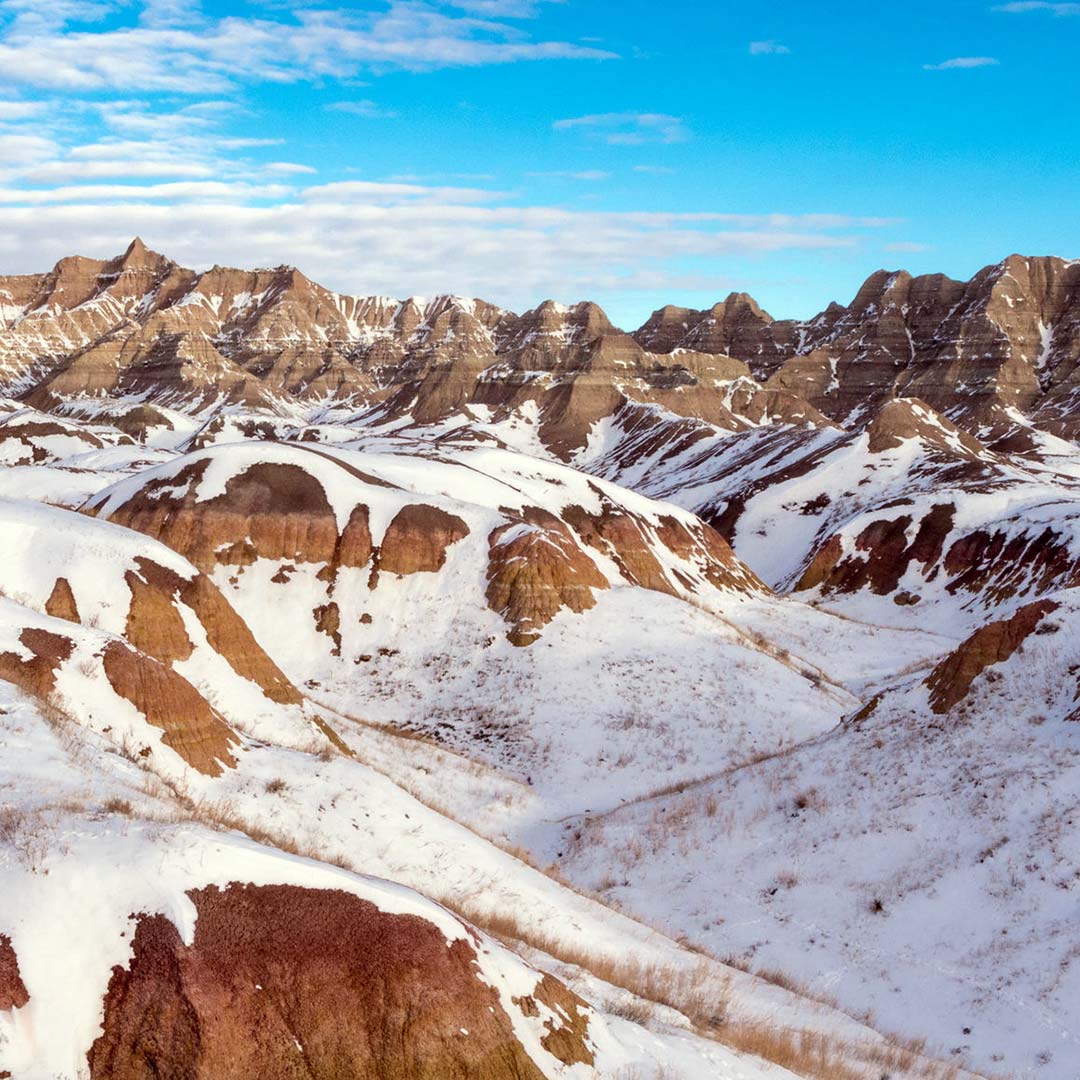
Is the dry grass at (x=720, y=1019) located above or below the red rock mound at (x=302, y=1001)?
below

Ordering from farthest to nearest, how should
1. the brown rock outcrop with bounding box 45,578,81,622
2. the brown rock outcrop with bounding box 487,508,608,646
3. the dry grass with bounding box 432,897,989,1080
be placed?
the brown rock outcrop with bounding box 487,508,608,646 < the brown rock outcrop with bounding box 45,578,81,622 < the dry grass with bounding box 432,897,989,1080

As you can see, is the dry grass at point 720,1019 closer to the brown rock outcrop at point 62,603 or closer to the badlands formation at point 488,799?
the badlands formation at point 488,799

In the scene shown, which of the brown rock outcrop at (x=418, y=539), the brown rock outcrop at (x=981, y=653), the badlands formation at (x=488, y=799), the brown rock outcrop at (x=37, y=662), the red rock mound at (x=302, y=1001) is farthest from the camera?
the brown rock outcrop at (x=418, y=539)

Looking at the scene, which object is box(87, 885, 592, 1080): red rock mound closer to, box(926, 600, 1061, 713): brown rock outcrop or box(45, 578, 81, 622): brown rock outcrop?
box(45, 578, 81, 622): brown rock outcrop

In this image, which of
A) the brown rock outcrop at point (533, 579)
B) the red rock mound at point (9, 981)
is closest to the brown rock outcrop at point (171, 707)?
the red rock mound at point (9, 981)

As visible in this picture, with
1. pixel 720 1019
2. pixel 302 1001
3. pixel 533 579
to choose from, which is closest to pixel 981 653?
pixel 720 1019

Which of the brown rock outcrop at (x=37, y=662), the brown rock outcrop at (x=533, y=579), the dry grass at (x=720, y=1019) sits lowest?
the dry grass at (x=720, y=1019)

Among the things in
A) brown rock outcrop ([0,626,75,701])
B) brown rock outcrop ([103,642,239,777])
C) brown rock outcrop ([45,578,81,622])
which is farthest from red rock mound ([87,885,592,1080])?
brown rock outcrop ([45,578,81,622])

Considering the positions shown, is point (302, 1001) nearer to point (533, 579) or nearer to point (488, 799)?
point (488, 799)

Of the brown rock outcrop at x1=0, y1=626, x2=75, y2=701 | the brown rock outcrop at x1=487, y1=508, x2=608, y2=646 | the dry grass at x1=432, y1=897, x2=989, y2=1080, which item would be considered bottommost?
the dry grass at x1=432, y1=897, x2=989, y2=1080

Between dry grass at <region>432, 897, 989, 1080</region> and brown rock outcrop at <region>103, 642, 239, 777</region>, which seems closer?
dry grass at <region>432, 897, 989, 1080</region>
